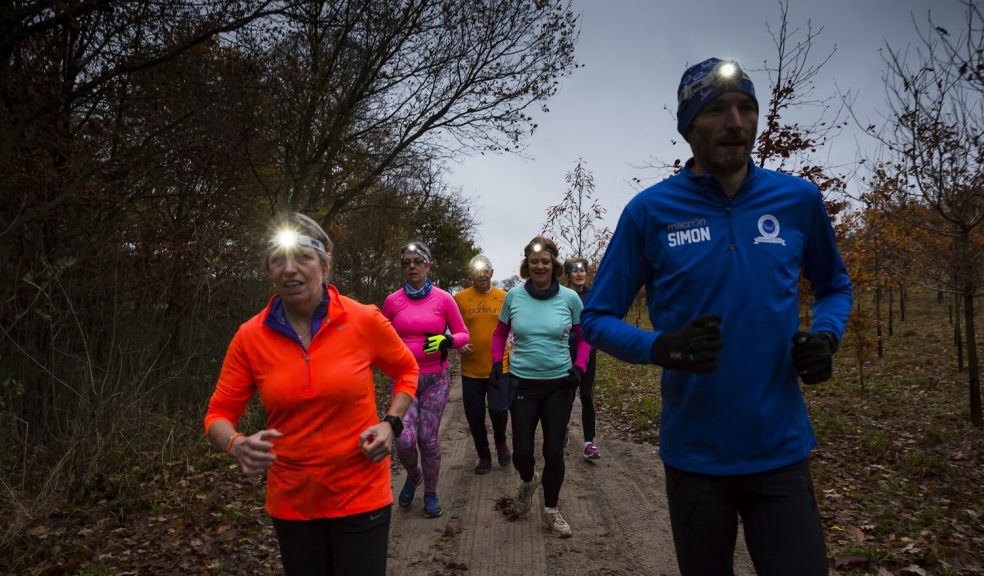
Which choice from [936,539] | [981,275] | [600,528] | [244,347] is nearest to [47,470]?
[244,347]

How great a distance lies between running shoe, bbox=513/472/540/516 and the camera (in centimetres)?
500

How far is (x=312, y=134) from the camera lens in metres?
12.0

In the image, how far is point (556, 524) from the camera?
469 cm

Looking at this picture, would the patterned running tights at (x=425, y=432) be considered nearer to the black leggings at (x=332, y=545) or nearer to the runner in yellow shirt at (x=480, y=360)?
the runner in yellow shirt at (x=480, y=360)

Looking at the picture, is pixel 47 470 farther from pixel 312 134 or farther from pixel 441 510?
pixel 312 134

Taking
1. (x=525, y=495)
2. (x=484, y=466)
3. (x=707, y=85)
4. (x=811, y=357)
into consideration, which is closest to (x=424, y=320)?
(x=525, y=495)

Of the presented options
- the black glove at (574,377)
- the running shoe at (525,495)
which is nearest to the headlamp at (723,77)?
the black glove at (574,377)

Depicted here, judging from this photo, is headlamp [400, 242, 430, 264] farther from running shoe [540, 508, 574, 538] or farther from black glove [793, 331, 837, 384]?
black glove [793, 331, 837, 384]

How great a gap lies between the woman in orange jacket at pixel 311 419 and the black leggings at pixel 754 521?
1.21m

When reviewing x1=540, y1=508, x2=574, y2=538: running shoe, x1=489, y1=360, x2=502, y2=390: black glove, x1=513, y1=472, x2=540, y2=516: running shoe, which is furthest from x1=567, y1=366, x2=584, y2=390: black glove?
x1=540, y1=508, x2=574, y2=538: running shoe

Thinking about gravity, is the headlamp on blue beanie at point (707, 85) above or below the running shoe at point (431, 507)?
above

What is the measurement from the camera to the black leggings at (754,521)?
1733 millimetres

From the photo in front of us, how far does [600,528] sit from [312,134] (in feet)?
33.2

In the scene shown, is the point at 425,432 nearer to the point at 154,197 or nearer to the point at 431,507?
the point at 431,507
